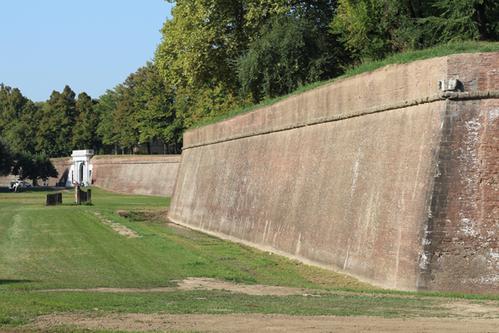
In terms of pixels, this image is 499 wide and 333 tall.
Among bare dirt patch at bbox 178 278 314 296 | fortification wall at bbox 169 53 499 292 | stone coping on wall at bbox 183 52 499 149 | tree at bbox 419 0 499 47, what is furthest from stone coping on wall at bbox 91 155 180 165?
bare dirt patch at bbox 178 278 314 296

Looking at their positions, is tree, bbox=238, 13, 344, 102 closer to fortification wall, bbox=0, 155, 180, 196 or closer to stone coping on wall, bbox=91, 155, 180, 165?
fortification wall, bbox=0, 155, 180, 196

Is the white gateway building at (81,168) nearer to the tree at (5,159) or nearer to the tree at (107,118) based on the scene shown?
the tree at (107,118)

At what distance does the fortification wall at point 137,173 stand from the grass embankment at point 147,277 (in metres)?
45.9

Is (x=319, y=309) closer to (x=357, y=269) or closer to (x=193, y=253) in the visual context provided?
(x=357, y=269)

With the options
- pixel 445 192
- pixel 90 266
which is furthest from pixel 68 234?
pixel 445 192

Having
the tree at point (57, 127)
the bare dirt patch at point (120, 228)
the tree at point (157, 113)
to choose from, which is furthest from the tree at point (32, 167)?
the bare dirt patch at point (120, 228)

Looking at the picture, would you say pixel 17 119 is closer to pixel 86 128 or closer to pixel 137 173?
pixel 86 128

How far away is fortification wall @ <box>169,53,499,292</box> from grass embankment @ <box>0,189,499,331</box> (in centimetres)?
84

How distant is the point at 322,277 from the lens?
21.4 m

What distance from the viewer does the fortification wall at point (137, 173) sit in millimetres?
82688

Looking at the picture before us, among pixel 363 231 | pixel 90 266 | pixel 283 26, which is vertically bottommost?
pixel 90 266

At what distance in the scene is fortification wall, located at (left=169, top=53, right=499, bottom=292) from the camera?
57.1 ft

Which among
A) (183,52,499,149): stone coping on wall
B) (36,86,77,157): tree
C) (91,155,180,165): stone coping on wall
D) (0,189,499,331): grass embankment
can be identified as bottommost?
(0,189,499,331): grass embankment

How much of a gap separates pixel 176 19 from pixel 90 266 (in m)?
31.3
